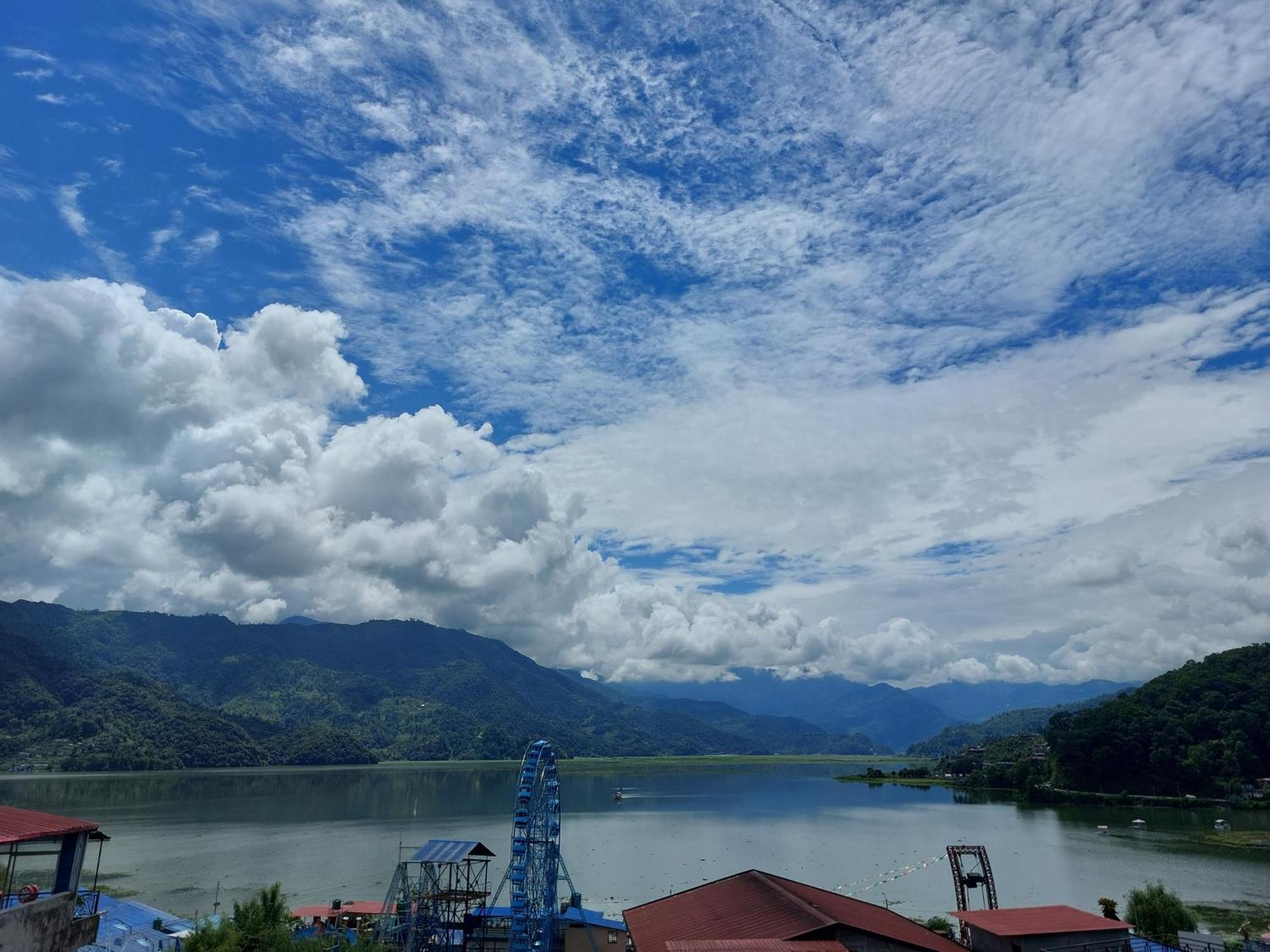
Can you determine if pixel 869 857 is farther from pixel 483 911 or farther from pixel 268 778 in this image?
pixel 268 778

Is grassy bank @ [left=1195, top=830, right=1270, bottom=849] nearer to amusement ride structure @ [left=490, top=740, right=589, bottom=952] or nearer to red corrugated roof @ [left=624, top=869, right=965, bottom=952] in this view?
red corrugated roof @ [left=624, top=869, right=965, bottom=952]

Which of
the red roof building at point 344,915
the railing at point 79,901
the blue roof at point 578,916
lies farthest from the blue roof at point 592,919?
the railing at point 79,901

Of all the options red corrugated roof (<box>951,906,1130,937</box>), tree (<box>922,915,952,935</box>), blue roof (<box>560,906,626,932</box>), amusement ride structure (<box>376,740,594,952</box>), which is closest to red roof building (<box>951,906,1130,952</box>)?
red corrugated roof (<box>951,906,1130,937</box>)

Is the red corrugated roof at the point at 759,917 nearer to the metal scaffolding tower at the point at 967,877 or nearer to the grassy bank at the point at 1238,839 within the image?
the metal scaffolding tower at the point at 967,877

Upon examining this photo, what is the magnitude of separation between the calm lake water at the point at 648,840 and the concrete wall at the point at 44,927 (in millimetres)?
47261

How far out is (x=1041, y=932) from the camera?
26.8 metres

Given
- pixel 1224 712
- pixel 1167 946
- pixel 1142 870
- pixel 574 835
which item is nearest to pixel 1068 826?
pixel 1142 870

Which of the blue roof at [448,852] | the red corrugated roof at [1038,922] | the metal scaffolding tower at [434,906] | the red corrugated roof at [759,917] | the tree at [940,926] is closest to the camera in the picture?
the red corrugated roof at [759,917]

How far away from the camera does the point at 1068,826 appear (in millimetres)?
90250

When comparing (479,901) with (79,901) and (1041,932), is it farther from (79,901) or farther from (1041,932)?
(79,901)

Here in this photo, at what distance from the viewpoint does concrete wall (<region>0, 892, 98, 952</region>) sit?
9.46 meters

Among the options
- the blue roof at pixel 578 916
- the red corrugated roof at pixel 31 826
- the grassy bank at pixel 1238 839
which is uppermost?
the red corrugated roof at pixel 31 826

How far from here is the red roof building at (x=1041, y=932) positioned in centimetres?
2675

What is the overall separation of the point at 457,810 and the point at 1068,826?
73.2m
